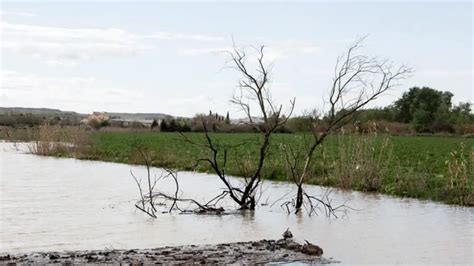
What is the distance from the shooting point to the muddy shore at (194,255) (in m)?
8.83

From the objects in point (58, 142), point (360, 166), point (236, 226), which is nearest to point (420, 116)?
point (58, 142)

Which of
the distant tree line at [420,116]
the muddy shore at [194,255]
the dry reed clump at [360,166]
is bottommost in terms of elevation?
the muddy shore at [194,255]

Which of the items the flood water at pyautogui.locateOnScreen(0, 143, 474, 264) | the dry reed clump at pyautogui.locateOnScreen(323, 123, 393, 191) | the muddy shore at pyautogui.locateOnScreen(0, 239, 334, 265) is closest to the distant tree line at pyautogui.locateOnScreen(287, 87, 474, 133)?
the dry reed clump at pyautogui.locateOnScreen(323, 123, 393, 191)

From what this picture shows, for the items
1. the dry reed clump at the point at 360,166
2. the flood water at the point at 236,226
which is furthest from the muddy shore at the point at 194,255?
the dry reed clump at the point at 360,166

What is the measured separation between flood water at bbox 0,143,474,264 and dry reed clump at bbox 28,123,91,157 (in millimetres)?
18369

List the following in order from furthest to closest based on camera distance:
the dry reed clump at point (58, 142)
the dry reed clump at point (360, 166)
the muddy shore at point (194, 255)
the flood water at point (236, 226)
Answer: the dry reed clump at point (58, 142)
the dry reed clump at point (360, 166)
the flood water at point (236, 226)
the muddy shore at point (194, 255)

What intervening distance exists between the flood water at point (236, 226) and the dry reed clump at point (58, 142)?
1837 cm

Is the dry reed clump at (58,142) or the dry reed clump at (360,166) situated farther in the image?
the dry reed clump at (58,142)

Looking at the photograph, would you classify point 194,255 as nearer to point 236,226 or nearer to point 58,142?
point 236,226

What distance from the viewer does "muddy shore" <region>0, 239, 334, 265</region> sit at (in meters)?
8.83

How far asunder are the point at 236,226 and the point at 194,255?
3.59m

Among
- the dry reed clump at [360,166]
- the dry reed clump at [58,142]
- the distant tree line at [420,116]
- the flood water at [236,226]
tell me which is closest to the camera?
the flood water at [236,226]

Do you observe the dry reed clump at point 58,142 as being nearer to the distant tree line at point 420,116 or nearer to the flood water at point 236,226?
the flood water at point 236,226

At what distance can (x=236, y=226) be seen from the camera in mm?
12766
